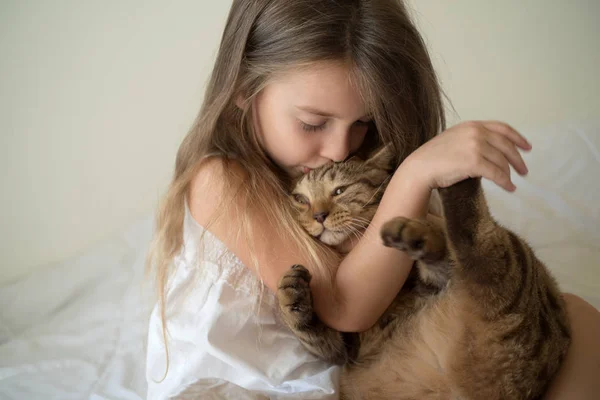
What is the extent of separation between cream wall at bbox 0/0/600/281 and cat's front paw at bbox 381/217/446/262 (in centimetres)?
135

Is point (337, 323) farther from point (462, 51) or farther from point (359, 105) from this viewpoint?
point (462, 51)

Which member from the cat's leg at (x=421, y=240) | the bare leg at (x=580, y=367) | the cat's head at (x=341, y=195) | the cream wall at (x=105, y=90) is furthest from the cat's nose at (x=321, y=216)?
the cream wall at (x=105, y=90)

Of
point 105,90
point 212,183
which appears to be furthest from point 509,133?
point 105,90

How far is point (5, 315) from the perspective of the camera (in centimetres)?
167

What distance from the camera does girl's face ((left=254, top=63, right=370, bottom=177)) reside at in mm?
1080

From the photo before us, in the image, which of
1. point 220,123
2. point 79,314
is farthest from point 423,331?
point 79,314

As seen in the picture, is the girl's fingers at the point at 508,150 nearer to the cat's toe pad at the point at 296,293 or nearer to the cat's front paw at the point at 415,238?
the cat's front paw at the point at 415,238

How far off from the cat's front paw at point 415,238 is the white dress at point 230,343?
0.42 meters

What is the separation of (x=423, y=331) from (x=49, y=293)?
139cm

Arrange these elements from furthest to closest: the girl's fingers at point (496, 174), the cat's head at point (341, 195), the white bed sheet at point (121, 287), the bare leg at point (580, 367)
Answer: the white bed sheet at point (121, 287) → the cat's head at point (341, 195) → the bare leg at point (580, 367) → the girl's fingers at point (496, 174)

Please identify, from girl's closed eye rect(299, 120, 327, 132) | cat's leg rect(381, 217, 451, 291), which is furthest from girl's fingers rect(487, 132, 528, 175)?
girl's closed eye rect(299, 120, 327, 132)

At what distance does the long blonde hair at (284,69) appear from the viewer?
1102 millimetres

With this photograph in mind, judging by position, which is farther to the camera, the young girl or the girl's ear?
the girl's ear

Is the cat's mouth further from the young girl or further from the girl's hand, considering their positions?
the girl's hand
